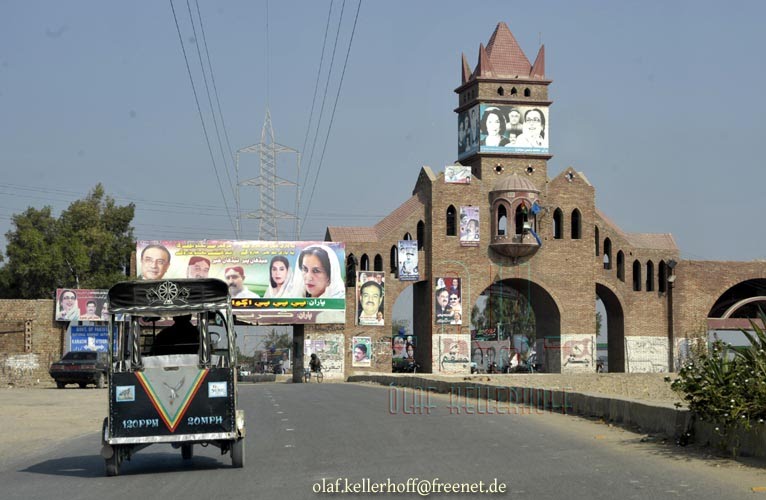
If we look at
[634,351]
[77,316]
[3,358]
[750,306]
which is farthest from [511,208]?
[3,358]

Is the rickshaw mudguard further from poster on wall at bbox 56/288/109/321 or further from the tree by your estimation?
the tree

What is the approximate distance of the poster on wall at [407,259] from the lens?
210 feet

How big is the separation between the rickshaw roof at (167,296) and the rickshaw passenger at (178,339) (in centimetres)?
72

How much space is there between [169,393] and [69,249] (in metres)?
63.9

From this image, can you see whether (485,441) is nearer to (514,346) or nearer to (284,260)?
(284,260)

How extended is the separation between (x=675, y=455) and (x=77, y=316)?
1978 inches

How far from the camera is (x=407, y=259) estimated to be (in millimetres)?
64000

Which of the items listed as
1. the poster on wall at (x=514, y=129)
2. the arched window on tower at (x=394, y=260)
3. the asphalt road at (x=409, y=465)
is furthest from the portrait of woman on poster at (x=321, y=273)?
the asphalt road at (x=409, y=465)

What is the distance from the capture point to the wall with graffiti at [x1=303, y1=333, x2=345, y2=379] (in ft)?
202

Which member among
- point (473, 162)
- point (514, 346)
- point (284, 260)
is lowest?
point (514, 346)

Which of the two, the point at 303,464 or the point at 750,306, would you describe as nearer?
the point at 303,464

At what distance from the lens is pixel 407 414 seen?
21828 mm

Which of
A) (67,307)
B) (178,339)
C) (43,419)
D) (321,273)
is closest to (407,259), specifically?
(321,273)

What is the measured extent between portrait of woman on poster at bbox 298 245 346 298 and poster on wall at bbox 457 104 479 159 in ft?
41.0
